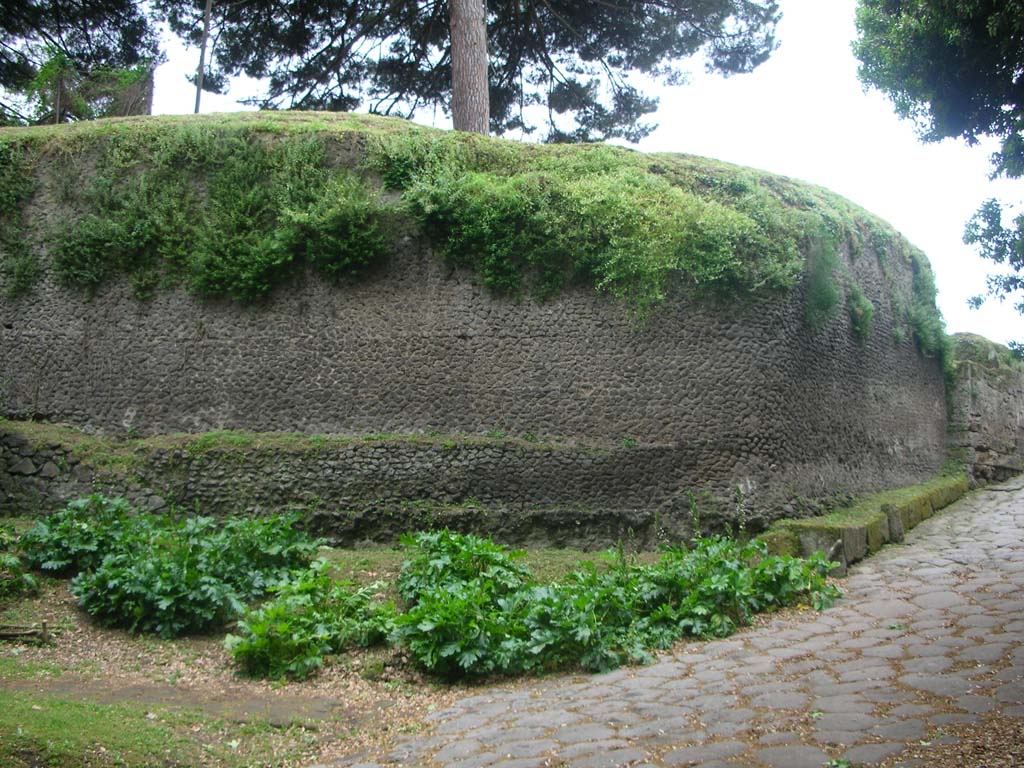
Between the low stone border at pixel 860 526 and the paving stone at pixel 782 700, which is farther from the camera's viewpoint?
the low stone border at pixel 860 526

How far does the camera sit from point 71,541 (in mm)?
9391

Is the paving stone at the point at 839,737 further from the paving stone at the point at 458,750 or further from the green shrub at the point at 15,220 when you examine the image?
the green shrub at the point at 15,220

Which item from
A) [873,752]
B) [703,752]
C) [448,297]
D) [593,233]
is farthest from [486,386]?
[873,752]

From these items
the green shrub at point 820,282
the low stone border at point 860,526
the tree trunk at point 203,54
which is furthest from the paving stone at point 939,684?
the tree trunk at point 203,54

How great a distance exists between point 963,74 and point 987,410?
12246 millimetres

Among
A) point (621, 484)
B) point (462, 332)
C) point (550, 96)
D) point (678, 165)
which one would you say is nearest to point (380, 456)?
point (462, 332)

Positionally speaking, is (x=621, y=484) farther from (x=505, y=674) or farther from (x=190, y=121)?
(x=190, y=121)

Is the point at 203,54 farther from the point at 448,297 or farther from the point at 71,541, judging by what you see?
the point at 71,541

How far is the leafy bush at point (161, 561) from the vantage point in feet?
27.2

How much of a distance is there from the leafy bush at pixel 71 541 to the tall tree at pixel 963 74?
8.34m

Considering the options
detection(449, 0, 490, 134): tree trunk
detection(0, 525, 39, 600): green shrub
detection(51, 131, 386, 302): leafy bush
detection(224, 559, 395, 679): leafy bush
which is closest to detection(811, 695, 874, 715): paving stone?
detection(224, 559, 395, 679): leafy bush

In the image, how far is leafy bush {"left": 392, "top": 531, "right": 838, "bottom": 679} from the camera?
23.3ft

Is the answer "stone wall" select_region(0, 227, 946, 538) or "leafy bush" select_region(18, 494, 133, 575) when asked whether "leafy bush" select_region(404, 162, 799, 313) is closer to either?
"stone wall" select_region(0, 227, 946, 538)

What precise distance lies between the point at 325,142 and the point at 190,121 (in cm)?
259
